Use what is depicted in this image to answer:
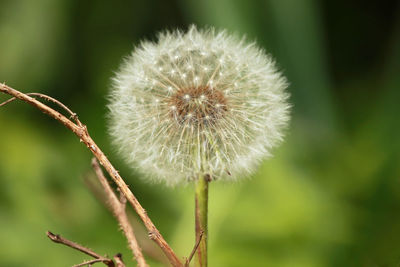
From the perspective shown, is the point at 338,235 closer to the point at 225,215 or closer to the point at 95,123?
the point at 225,215

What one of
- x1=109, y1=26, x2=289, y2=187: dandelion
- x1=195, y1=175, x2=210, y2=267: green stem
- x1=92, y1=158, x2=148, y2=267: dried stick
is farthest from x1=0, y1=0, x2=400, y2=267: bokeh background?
x1=92, y1=158, x2=148, y2=267: dried stick

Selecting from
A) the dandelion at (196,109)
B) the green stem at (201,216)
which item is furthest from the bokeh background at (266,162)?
the green stem at (201,216)

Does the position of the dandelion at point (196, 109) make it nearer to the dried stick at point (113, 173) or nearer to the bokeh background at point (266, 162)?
the dried stick at point (113, 173)

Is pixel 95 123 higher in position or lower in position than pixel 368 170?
higher

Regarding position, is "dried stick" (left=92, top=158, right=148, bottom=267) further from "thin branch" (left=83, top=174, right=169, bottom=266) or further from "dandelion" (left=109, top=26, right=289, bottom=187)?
"dandelion" (left=109, top=26, right=289, bottom=187)

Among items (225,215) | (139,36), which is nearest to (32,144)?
(139,36)

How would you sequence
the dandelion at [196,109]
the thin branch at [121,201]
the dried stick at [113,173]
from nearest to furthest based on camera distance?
the dried stick at [113,173] → the thin branch at [121,201] → the dandelion at [196,109]
